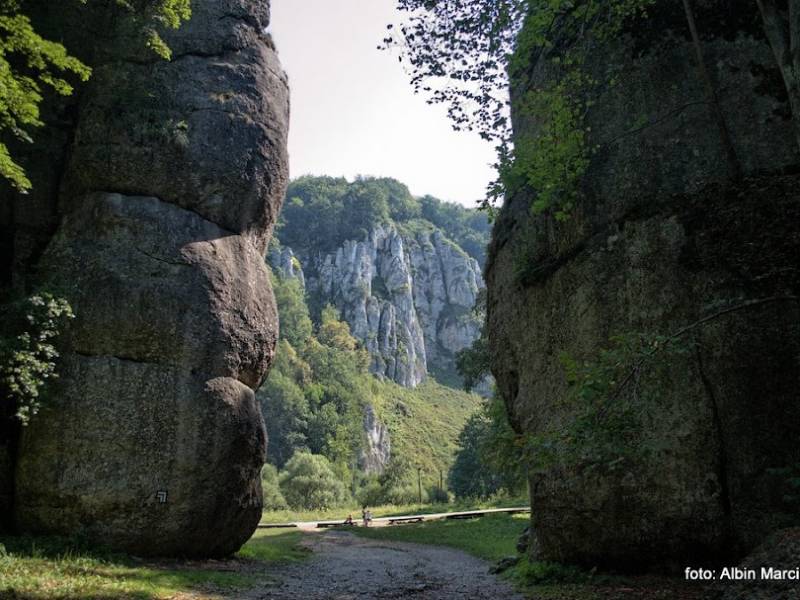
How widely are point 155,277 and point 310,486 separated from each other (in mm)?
48552

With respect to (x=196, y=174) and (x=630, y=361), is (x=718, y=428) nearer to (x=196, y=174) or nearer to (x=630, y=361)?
(x=630, y=361)

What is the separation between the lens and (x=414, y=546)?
74.8ft

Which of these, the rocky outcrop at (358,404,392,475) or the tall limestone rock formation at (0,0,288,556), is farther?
the rocky outcrop at (358,404,392,475)

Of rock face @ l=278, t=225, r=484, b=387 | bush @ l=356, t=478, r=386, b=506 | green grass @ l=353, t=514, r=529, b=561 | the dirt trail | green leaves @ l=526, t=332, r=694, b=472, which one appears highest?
rock face @ l=278, t=225, r=484, b=387

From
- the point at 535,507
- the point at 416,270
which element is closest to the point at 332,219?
the point at 416,270

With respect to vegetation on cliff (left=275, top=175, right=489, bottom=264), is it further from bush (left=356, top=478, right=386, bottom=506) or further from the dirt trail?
the dirt trail

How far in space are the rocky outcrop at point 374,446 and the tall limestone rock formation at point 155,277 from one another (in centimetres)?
7826

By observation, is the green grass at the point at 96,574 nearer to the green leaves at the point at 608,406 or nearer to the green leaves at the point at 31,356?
the green leaves at the point at 31,356

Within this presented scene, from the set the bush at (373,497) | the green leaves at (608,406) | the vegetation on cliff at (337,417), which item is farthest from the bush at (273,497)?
Result: the green leaves at (608,406)

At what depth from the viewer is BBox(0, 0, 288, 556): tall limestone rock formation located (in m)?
12.6

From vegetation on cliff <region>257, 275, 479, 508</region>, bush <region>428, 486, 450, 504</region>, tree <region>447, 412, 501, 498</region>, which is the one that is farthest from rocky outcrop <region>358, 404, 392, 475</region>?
tree <region>447, 412, 501, 498</region>

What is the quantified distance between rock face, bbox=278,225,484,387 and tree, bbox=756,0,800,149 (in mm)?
119068

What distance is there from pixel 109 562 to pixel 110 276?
6754 millimetres

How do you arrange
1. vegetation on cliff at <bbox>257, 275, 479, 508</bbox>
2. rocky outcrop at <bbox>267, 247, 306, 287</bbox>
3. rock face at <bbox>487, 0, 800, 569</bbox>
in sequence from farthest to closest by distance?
rocky outcrop at <bbox>267, 247, 306, 287</bbox>, vegetation on cliff at <bbox>257, 275, 479, 508</bbox>, rock face at <bbox>487, 0, 800, 569</bbox>
